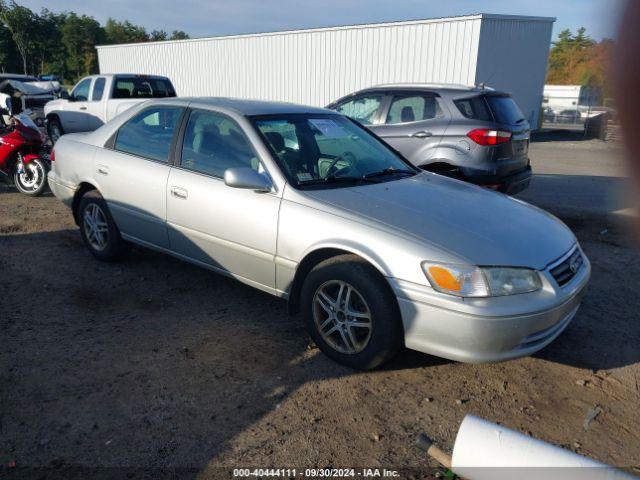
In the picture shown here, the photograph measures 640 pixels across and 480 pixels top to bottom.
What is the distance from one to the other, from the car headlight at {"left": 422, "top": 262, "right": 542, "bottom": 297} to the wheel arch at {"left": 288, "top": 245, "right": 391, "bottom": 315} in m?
0.34

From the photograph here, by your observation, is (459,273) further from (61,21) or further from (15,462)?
(61,21)

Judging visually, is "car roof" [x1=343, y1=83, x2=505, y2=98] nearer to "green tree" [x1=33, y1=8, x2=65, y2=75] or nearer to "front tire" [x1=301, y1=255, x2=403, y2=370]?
"front tire" [x1=301, y1=255, x2=403, y2=370]

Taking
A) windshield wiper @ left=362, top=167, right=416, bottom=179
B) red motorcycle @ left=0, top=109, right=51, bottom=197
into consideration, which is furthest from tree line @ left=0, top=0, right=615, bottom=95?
windshield wiper @ left=362, top=167, right=416, bottom=179

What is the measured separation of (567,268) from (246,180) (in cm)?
217

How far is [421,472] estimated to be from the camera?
2639 millimetres

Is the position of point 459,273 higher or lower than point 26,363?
higher

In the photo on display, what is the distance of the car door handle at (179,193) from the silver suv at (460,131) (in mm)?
3707

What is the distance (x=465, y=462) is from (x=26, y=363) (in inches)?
107

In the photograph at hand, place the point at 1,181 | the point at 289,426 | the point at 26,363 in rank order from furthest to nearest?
the point at 1,181 → the point at 26,363 → the point at 289,426

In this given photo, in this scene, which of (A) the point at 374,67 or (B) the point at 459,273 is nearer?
(B) the point at 459,273

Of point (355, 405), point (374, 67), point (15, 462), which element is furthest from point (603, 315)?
point (374, 67)

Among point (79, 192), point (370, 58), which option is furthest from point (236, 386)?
point (370, 58)

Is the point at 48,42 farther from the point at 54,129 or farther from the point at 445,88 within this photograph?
the point at 445,88

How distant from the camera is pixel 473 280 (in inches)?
119
